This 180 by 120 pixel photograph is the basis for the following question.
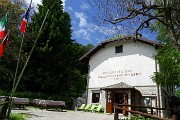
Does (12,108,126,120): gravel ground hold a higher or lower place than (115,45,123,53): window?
lower

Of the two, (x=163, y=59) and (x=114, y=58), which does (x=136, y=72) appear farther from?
(x=163, y=59)

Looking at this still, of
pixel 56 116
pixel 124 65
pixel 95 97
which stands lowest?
pixel 56 116

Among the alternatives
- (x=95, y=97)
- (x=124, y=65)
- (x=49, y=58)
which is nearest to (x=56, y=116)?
(x=95, y=97)

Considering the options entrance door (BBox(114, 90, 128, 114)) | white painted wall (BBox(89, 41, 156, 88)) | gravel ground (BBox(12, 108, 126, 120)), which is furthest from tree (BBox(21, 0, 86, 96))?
gravel ground (BBox(12, 108, 126, 120))

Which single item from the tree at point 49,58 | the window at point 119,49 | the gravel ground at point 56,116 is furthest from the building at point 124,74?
the gravel ground at point 56,116

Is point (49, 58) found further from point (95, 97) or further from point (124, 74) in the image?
point (124, 74)

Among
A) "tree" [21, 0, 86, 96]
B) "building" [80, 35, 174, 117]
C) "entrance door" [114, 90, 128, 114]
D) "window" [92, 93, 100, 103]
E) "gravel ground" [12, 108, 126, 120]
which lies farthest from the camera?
"tree" [21, 0, 86, 96]

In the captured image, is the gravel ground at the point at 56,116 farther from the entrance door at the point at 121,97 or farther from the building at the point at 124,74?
the building at the point at 124,74

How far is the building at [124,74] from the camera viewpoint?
22047 millimetres

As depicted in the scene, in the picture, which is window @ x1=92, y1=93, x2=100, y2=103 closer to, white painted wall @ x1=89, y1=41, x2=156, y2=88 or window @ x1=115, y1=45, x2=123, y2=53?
white painted wall @ x1=89, y1=41, x2=156, y2=88

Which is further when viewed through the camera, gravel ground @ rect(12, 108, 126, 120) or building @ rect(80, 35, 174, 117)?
building @ rect(80, 35, 174, 117)

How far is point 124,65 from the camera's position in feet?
80.3

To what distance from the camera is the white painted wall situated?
75.3 feet

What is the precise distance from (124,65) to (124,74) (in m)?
1.01
